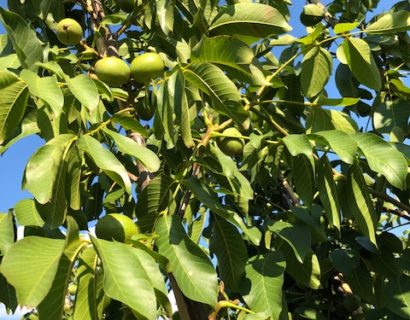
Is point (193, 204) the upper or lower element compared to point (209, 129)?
lower

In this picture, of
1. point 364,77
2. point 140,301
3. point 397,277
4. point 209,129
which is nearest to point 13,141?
point 209,129

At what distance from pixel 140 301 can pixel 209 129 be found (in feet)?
2.35

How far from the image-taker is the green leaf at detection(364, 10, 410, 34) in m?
1.43

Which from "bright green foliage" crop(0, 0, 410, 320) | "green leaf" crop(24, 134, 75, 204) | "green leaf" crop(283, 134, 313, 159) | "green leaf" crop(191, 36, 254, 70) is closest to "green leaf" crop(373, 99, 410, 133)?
"bright green foliage" crop(0, 0, 410, 320)

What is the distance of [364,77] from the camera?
4.75ft

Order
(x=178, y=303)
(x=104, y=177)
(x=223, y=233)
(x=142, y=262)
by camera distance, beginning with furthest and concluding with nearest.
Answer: (x=104, y=177) → (x=223, y=233) → (x=178, y=303) → (x=142, y=262)

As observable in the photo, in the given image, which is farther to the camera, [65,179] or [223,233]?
[223,233]

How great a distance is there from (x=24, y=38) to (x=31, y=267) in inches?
25.3

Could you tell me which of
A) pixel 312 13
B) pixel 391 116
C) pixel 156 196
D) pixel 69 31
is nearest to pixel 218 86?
pixel 156 196

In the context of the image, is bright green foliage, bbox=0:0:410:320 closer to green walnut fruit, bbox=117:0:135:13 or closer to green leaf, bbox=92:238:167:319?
green leaf, bbox=92:238:167:319

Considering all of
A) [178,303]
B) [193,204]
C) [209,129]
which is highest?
[209,129]

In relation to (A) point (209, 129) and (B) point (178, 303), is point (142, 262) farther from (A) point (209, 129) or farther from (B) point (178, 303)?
(A) point (209, 129)

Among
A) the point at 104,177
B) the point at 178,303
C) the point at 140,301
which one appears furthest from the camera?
the point at 104,177

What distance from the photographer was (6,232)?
1164mm
